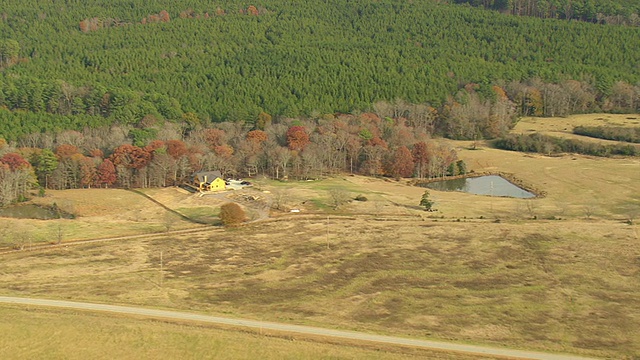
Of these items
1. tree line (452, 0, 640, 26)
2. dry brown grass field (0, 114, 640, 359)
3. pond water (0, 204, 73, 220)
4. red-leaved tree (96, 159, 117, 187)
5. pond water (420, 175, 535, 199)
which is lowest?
dry brown grass field (0, 114, 640, 359)

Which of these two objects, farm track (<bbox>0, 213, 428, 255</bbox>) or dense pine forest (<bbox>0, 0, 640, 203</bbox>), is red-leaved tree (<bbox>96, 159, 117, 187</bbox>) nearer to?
dense pine forest (<bbox>0, 0, 640, 203</bbox>)

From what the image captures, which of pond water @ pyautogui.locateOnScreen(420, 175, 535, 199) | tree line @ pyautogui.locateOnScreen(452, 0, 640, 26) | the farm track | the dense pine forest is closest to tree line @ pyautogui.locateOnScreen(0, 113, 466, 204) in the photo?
the dense pine forest

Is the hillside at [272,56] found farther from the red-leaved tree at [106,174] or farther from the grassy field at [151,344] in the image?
the grassy field at [151,344]

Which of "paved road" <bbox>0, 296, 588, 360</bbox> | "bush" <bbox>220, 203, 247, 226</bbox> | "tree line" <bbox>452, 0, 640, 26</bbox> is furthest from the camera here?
"tree line" <bbox>452, 0, 640, 26</bbox>

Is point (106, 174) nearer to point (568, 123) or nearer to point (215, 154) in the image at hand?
point (215, 154)

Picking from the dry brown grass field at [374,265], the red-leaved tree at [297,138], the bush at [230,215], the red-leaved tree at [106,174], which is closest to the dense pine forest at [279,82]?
the red-leaved tree at [106,174]

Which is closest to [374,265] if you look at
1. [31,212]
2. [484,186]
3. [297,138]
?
[484,186]
